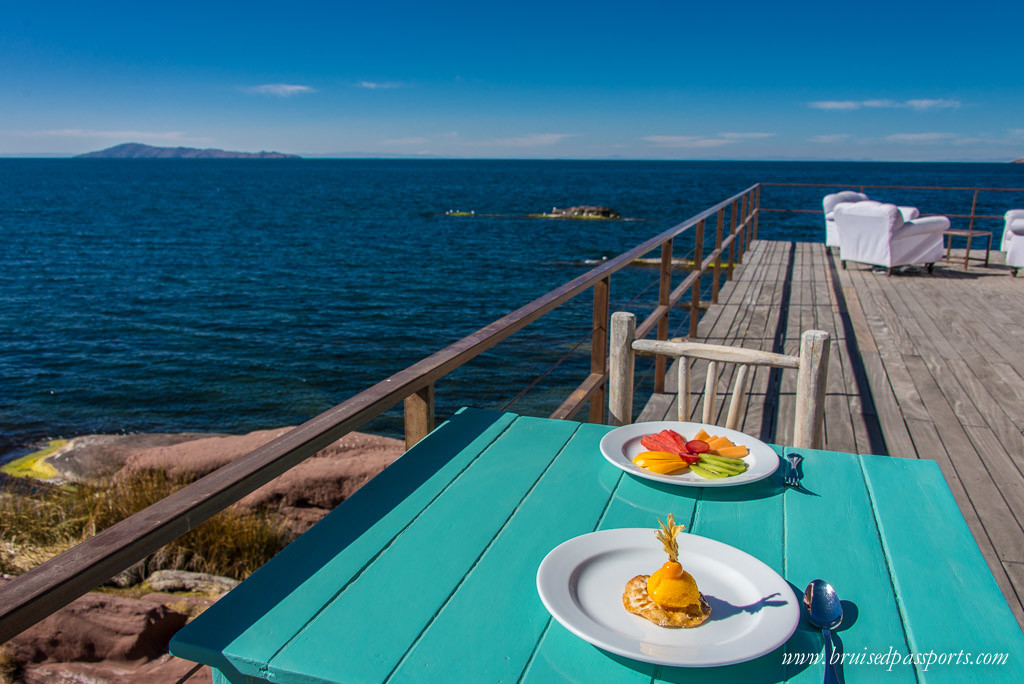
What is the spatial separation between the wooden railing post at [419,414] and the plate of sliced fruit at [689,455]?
1.68 ft

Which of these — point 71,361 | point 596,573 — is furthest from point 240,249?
point 596,573

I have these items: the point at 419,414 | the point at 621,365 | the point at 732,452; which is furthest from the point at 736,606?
the point at 621,365

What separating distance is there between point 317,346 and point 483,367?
3.98 meters

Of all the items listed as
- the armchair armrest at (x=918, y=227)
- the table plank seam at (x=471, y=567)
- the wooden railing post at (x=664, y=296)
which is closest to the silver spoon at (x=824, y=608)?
the table plank seam at (x=471, y=567)

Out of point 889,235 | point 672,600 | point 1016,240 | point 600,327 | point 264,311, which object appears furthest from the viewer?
point 264,311

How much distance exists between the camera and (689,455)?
5.42 feet

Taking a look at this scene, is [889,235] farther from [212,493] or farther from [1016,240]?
[212,493]

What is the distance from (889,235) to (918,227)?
411 mm

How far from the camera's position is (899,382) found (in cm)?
464

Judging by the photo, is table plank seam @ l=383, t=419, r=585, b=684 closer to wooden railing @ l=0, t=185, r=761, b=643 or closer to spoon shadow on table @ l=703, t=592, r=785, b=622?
wooden railing @ l=0, t=185, r=761, b=643

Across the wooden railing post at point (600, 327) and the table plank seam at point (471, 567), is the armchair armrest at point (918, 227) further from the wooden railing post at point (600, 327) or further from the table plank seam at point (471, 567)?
the table plank seam at point (471, 567)

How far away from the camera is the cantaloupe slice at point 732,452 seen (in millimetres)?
1699

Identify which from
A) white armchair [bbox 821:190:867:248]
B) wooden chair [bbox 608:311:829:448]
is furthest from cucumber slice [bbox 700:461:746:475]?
white armchair [bbox 821:190:867:248]

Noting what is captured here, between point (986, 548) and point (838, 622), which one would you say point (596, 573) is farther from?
point (986, 548)
